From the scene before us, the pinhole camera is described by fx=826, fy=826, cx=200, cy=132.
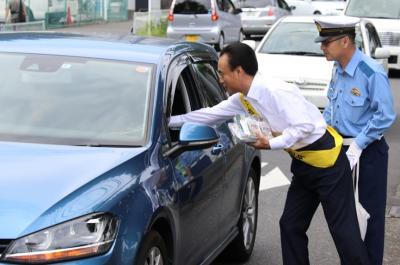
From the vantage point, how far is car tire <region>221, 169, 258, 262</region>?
612 centimetres

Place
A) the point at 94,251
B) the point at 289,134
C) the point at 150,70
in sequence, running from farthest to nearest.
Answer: the point at 150,70, the point at 289,134, the point at 94,251

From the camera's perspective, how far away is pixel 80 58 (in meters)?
5.00

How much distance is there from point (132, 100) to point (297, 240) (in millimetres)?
1380

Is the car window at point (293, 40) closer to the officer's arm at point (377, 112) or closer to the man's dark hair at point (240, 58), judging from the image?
the officer's arm at point (377, 112)

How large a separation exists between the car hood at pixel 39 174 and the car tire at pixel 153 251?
15.4 inches

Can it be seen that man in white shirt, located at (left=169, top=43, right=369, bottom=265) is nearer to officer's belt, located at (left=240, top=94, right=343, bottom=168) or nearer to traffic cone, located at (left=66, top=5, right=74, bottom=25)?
officer's belt, located at (left=240, top=94, right=343, bottom=168)

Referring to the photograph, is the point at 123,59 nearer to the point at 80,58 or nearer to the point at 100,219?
the point at 80,58

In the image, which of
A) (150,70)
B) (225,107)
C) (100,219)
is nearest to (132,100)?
(150,70)

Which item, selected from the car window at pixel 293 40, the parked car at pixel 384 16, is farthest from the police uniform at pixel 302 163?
the parked car at pixel 384 16

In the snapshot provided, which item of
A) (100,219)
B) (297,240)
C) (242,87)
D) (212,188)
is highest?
(242,87)

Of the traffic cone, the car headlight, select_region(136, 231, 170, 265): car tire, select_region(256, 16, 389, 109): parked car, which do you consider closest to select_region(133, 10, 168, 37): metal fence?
the traffic cone

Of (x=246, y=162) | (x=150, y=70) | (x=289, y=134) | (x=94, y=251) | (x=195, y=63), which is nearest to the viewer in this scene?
(x=94, y=251)

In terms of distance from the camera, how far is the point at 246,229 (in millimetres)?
6305

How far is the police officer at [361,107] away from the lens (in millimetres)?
5004
